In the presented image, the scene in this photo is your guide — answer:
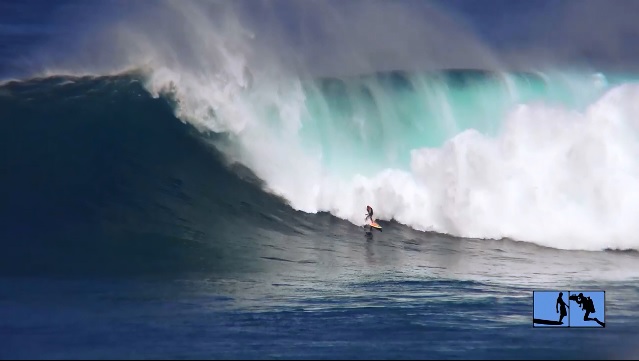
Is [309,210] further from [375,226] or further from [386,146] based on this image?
[386,146]

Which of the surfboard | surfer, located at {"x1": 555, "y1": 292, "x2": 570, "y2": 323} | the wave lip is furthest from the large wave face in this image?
surfer, located at {"x1": 555, "y1": 292, "x2": 570, "y2": 323}

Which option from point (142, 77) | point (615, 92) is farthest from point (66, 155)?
point (615, 92)

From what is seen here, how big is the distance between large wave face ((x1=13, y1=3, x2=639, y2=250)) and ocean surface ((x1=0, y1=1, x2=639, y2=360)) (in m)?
0.05

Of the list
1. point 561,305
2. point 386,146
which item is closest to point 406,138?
point 386,146

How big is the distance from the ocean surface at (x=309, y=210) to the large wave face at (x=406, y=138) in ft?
0.16

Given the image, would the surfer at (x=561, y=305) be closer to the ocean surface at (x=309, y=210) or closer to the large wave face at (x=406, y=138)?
the ocean surface at (x=309, y=210)

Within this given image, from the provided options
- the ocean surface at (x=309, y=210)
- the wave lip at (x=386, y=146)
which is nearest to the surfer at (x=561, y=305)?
the ocean surface at (x=309, y=210)

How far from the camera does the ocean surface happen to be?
9.89m

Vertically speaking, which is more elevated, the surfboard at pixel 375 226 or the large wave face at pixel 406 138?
the large wave face at pixel 406 138

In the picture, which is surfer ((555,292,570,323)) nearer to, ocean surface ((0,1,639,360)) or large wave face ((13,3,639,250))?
ocean surface ((0,1,639,360))

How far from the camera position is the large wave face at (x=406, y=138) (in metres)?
17.9

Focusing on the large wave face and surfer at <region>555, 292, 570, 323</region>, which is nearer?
surfer at <region>555, 292, 570, 323</region>

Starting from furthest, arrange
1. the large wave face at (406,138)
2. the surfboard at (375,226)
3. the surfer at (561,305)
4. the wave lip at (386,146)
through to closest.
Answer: the large wave face at (406,138) < the wave lip at (386,146) < the surfboard at (375,226) < the surfer at (561,305)

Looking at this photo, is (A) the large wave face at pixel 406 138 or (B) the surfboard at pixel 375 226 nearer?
(B) the surfboard at pixel 375 226
